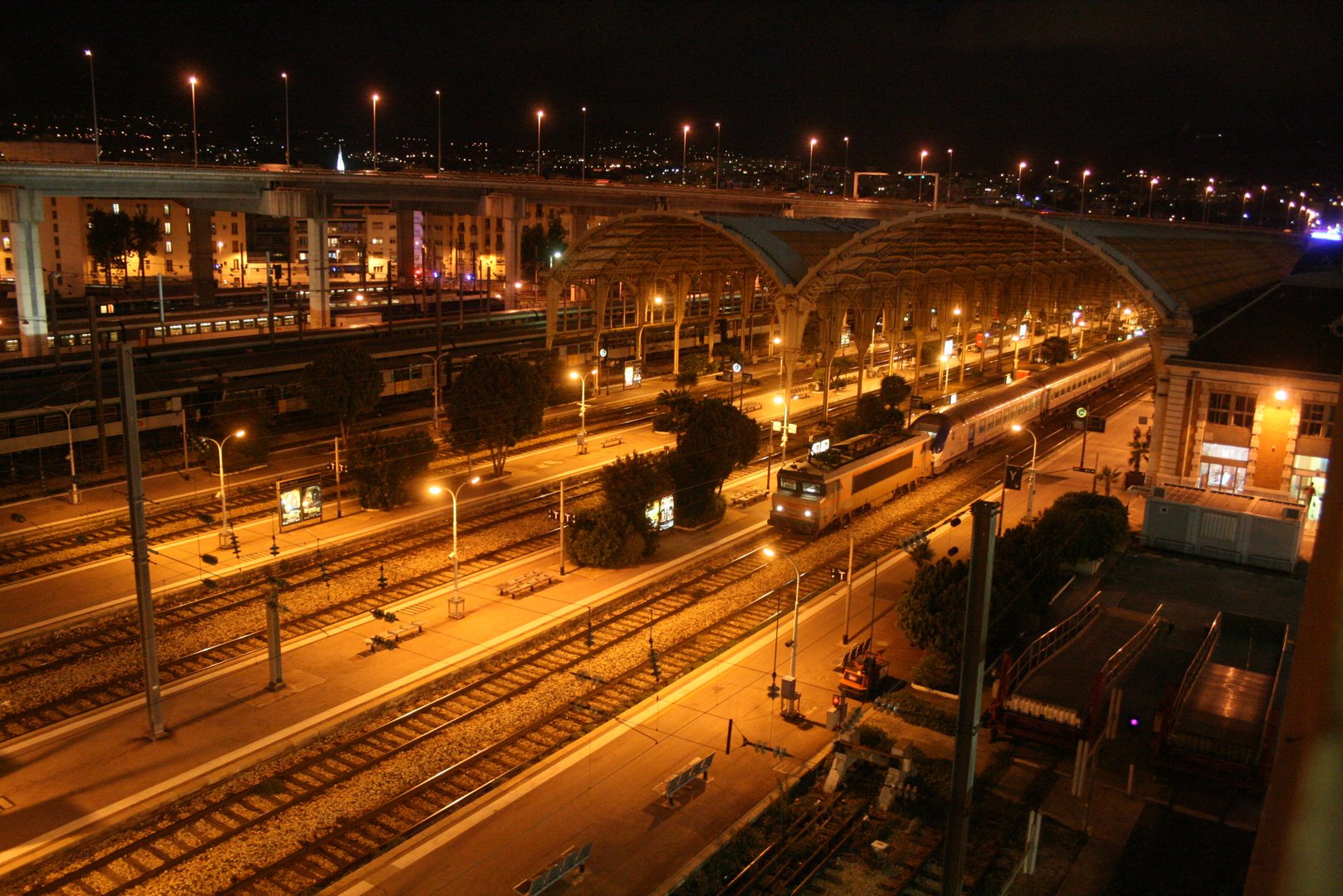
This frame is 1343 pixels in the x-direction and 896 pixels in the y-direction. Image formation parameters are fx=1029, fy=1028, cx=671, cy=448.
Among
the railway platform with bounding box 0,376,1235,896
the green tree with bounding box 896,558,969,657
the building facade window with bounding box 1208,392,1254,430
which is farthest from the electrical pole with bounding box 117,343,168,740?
the building facade window with bounding box 1208,392,1254,430

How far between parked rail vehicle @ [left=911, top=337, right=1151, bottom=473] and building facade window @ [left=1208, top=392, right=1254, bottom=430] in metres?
8.73

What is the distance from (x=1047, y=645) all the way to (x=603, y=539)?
37.3ft

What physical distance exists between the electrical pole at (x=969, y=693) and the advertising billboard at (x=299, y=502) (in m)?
22.5

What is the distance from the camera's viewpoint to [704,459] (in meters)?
31.5

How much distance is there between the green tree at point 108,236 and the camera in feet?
254

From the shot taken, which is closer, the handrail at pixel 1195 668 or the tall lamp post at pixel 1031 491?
the handrail at pixel 1195 668

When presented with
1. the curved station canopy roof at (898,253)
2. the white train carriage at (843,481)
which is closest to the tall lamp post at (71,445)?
the white train carriage at (843,481)

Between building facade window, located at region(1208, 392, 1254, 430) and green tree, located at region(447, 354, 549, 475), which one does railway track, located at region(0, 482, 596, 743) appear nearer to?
green tree, located at region(447, 354, 549, 475)

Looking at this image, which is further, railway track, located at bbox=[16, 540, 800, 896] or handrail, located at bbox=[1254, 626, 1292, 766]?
handrail, located at bbox=[1254, 626, 1292, 766]

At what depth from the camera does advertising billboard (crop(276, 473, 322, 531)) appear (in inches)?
1137

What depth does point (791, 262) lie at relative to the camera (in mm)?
48156

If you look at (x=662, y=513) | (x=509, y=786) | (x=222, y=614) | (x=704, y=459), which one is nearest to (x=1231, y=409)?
(x=704, y=459)

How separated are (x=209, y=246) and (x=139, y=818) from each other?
72.9 m

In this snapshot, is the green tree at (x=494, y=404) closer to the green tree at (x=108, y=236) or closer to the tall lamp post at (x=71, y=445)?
the tall lamp post at (x=71, y=445)
